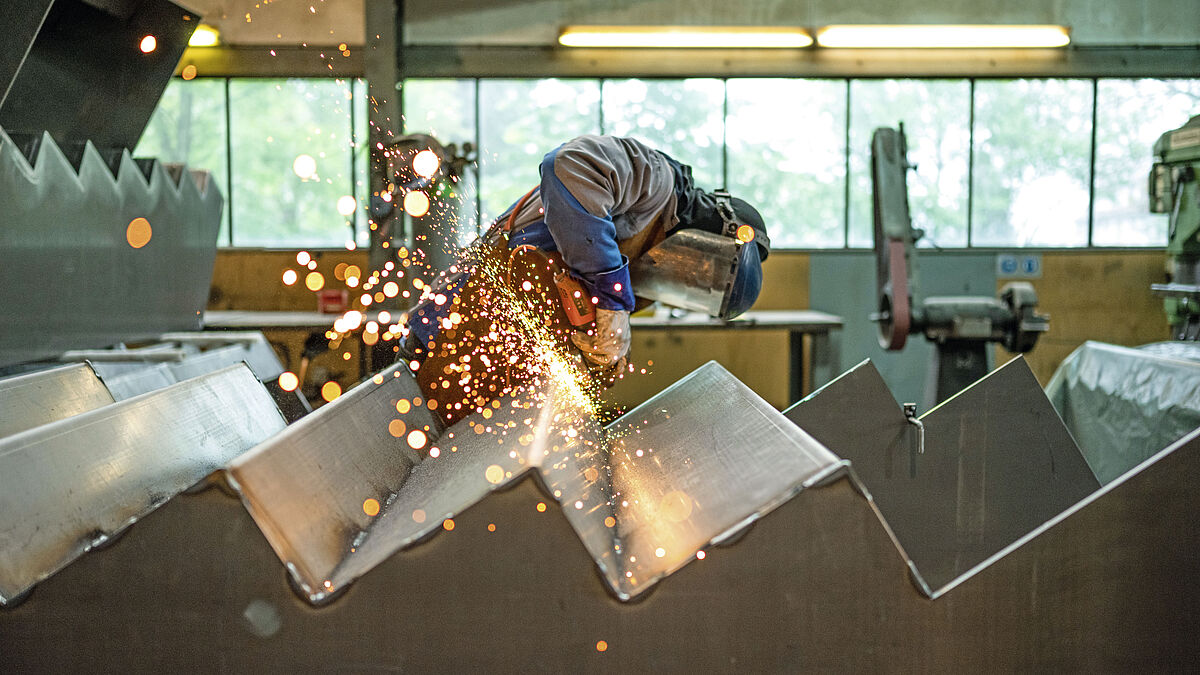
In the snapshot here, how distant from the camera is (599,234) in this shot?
167 cm

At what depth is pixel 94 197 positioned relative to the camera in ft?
5.03

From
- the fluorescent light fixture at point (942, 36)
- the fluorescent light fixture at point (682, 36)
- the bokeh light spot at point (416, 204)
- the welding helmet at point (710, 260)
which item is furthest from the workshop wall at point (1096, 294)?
the welding helmet at point (710, 260)

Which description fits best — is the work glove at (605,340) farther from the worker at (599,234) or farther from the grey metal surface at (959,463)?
the grey metal surface at (959,463)

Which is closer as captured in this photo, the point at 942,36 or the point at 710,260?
the point at 710,260

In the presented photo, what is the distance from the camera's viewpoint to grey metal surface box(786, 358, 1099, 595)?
165cm

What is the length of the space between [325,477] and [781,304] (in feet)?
17.2

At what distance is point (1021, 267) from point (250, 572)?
6.20 meters

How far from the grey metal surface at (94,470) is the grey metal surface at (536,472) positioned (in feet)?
0.51

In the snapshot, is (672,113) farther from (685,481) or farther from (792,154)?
(685,481)

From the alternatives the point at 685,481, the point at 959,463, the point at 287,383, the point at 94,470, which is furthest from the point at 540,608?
the point at 287,383

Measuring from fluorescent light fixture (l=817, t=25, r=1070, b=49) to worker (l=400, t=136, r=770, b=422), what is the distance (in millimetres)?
4232

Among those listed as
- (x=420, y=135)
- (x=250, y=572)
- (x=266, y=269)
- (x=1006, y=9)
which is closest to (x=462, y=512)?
(x=250, y=572)

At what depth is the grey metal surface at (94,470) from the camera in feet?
2.77

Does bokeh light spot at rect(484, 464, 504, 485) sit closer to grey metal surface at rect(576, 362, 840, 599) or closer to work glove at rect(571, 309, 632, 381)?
grey metal surface at rect(576, 362, 840, 599)
